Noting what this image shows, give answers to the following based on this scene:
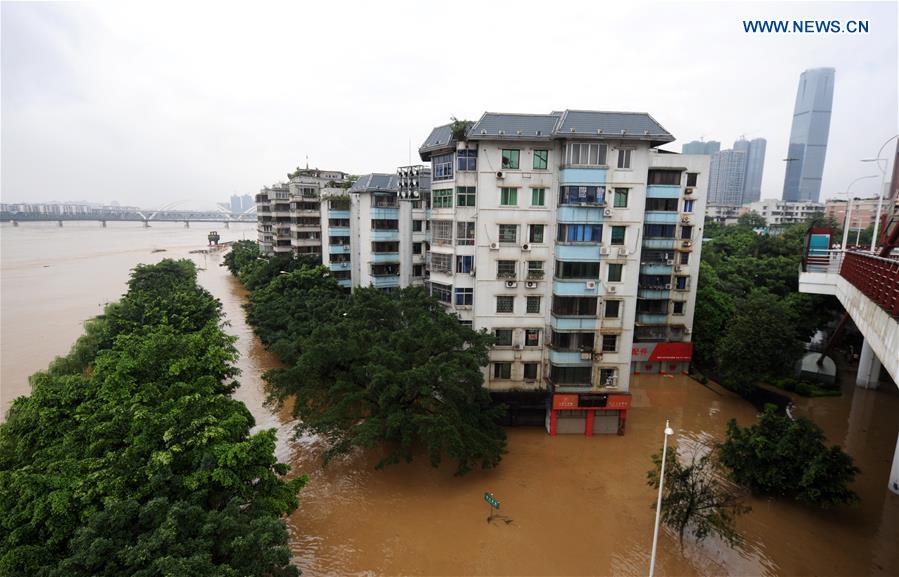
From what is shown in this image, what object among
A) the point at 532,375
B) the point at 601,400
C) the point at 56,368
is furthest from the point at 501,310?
the point at 56,368

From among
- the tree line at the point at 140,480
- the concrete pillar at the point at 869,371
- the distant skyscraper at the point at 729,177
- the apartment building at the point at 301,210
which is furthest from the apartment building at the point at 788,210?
the tree line at the point at 140,480

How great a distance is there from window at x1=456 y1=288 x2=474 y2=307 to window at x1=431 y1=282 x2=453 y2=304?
440 millimetres

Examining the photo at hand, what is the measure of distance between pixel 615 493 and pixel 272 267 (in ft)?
115

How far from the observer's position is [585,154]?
18578mm

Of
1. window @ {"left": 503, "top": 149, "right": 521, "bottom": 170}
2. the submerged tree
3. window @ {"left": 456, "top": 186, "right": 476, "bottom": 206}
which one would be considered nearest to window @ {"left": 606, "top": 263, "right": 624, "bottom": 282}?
window @ {"left": 503, "top": 149, "right": 521, "bottom": 170}

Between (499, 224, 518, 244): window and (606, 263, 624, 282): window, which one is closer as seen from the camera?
(606, 263, 624, 282): window

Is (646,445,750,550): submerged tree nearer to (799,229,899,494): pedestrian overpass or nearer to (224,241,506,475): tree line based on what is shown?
(799,229,899,494): pedestrian overpass

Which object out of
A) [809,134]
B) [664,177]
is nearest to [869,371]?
[664,177]

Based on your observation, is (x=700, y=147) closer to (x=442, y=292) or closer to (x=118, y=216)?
(x=442, y=292)

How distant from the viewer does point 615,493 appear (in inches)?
657

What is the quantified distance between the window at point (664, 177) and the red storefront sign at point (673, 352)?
9.81 metres

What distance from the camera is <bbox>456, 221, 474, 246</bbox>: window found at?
20.2 meters

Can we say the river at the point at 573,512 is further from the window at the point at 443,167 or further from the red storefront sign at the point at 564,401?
the window at the point at 443,167

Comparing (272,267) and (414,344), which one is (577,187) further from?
(272,267)
